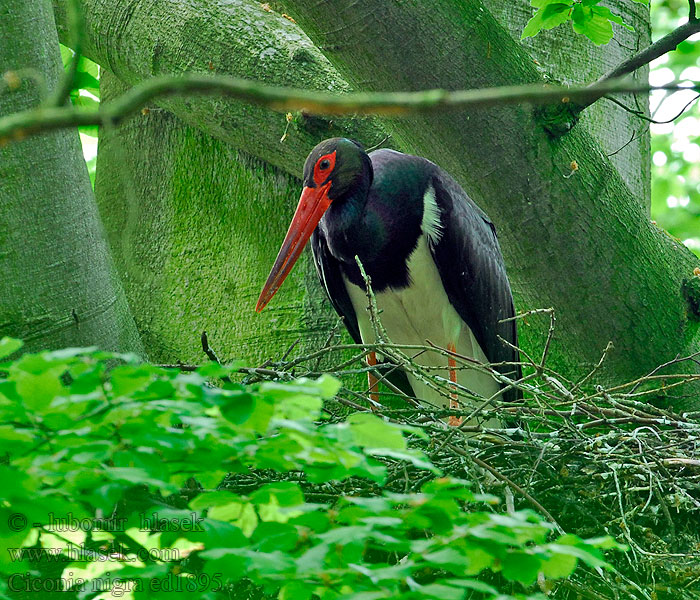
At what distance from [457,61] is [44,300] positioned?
4.48 ft

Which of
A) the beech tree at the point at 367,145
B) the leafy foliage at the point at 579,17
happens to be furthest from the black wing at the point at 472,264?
the leafy foliage at the point at 579,17

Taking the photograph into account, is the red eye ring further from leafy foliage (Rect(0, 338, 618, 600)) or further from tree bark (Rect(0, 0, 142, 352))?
leafy foliage (Rect(0, 338, 618, 600))

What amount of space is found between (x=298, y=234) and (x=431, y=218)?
0.50m

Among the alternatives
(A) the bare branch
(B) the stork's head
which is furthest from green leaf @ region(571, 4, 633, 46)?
(A) the bare branch

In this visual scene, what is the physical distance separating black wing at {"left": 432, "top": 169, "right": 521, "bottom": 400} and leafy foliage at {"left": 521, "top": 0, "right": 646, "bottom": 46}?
2.34 feet

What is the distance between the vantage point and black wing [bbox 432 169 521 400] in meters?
3.16

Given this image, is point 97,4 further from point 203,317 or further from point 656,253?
point 656,253

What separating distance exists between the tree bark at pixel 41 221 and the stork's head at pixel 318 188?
0.80 metres

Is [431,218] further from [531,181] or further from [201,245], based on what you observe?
[201,245]

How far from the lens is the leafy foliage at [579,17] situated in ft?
8.34

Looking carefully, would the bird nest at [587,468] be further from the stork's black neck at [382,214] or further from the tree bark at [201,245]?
the stork's black neck at [382,214]

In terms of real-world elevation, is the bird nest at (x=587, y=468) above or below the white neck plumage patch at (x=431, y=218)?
below

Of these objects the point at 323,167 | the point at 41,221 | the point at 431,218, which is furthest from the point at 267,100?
the point at 431,218

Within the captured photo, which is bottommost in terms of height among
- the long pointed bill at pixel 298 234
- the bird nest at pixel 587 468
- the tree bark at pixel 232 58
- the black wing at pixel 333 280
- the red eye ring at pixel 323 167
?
the bird nest at pixel 587 468
